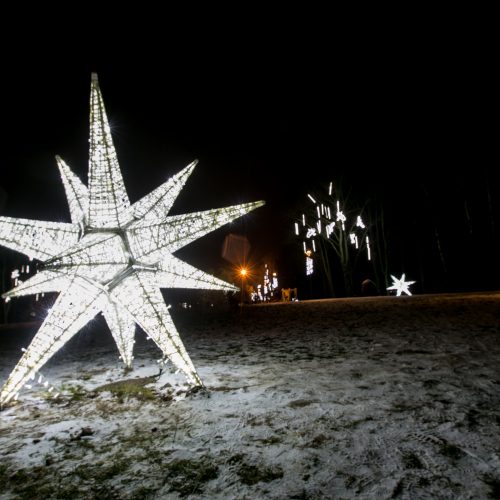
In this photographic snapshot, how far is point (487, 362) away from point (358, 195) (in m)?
24.6

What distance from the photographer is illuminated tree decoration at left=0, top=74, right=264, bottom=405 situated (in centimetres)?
297

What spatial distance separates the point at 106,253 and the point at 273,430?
230 centimetres

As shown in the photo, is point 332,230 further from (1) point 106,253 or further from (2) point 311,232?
(1) point 106,253

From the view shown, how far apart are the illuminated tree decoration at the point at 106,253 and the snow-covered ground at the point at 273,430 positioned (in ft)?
1.88

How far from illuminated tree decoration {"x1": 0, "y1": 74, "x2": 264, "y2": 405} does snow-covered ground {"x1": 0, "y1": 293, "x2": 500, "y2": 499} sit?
1.88 ft

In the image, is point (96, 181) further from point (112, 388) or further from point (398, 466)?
point (398, 466)

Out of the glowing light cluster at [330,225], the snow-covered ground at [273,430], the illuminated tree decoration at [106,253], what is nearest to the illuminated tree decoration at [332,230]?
the glowing light cluster at [330,225]

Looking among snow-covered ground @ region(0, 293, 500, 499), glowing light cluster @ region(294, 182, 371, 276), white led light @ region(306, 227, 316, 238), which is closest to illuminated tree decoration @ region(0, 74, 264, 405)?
snow-covered ground @ region(0, 293, 500, 499)

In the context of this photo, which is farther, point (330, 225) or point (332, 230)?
point (332, 230)

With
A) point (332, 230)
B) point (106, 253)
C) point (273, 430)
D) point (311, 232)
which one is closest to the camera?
point (273, 430)

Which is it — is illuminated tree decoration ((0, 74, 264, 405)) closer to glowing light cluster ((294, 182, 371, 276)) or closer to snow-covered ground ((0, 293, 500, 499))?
snow-covered ground ((0, 293, 500, 499))

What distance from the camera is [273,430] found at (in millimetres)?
2252

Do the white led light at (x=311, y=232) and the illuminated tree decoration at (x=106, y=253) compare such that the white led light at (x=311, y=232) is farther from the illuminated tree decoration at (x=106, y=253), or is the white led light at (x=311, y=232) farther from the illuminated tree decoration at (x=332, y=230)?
the illuminated tree decoration at (x=106, y=253)

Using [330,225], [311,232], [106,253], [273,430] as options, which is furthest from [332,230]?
[273,430]
